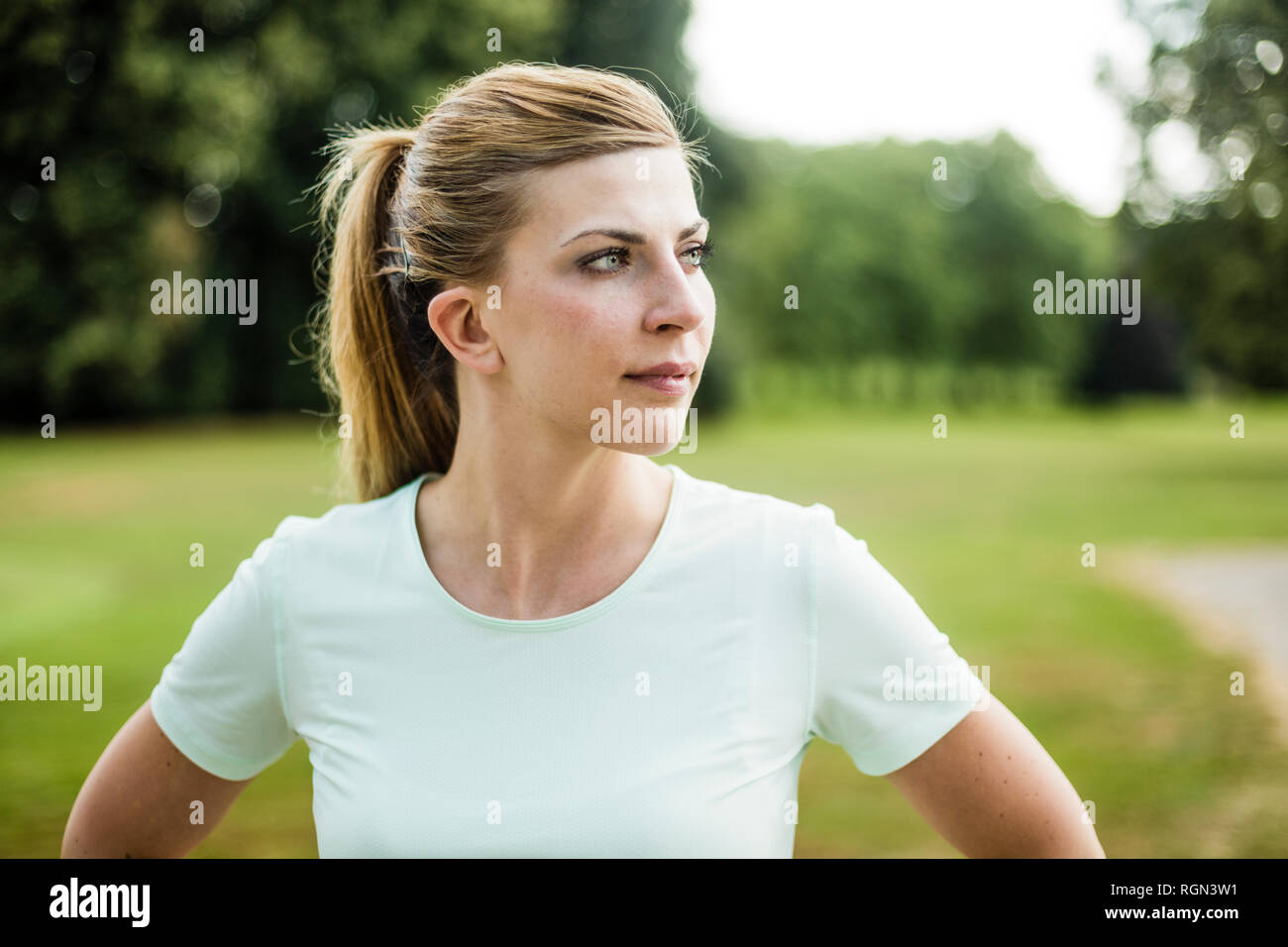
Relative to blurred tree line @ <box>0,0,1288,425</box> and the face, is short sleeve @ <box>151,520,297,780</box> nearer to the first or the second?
the face

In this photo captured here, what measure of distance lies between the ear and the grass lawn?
3654 millimetres

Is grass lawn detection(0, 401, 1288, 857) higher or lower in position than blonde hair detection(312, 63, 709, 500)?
lower

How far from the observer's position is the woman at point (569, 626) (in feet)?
5.70

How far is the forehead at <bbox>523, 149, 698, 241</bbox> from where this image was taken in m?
1.73

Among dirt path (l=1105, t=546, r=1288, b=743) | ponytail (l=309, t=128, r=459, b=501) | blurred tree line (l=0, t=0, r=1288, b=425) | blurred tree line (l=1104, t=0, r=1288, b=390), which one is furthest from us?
blurred tree line (l=1104, t=0, r=1288, b=390)

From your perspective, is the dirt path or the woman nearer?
the woman

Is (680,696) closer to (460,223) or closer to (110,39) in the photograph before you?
(460,223)

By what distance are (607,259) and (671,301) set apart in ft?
0.37

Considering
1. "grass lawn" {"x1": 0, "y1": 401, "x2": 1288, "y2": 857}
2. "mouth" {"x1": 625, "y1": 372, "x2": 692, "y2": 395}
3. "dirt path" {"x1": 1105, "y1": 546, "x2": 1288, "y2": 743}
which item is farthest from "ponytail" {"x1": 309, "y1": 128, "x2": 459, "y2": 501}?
"dirt path" {"x1": 1105, "y1": 546, "x2": 1288, "y2": 743}

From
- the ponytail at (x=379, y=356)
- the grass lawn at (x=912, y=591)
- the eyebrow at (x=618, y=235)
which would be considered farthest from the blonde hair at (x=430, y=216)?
the grass lawn at (x=912, y=591)

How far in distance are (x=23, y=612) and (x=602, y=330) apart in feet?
32.6

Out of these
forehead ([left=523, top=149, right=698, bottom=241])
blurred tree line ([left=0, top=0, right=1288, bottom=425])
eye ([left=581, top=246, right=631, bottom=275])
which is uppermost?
blurred tree line ([left=0, top=0, right=1288, bottom=425])

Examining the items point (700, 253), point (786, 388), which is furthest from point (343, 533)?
point (786, 388)

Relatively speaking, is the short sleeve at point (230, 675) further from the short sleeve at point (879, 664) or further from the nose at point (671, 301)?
the short sleeve at point (879, 664)
